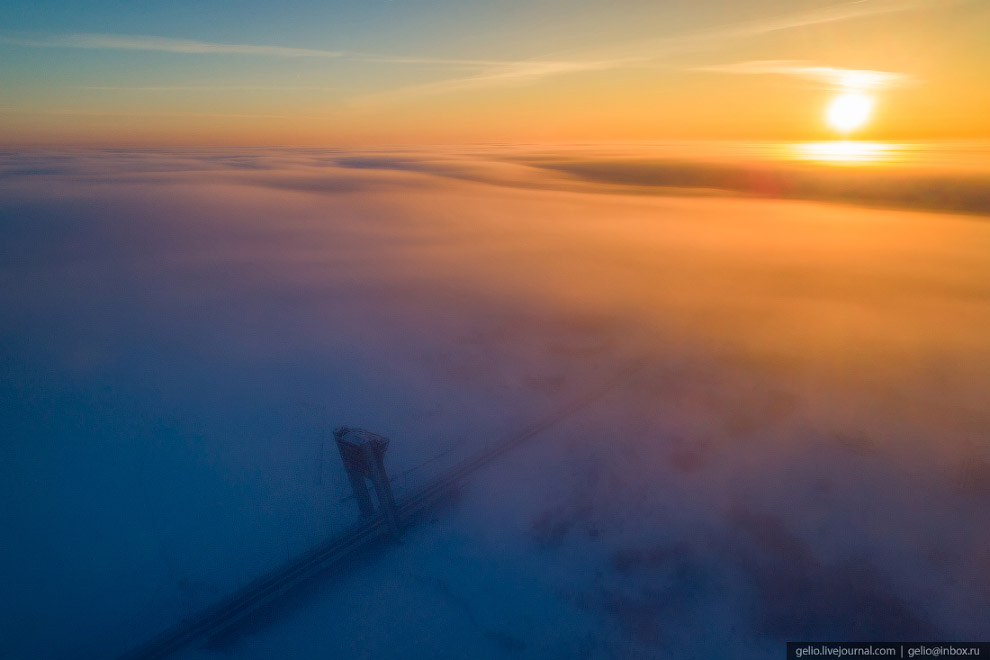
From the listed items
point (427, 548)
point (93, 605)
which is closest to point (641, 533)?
point (427, 548)

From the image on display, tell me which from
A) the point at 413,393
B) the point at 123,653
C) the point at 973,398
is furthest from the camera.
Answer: the point at 413,393


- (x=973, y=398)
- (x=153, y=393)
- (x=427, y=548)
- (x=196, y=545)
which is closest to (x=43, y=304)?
(x=153, y=393)

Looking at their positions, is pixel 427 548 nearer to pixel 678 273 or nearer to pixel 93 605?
pixel 93 605

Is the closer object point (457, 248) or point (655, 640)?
point (655, 640)

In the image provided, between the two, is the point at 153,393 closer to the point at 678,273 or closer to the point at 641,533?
the point at 641,533

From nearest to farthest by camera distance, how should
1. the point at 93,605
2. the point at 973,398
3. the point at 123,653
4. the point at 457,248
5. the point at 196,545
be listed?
the point at 123,653
the point at 93,605
the point at 196,545
the point at 973,398
the point at 457,248

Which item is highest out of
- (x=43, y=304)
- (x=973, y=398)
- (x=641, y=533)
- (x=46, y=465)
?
(x=43, y=304)

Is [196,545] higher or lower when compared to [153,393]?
lower
